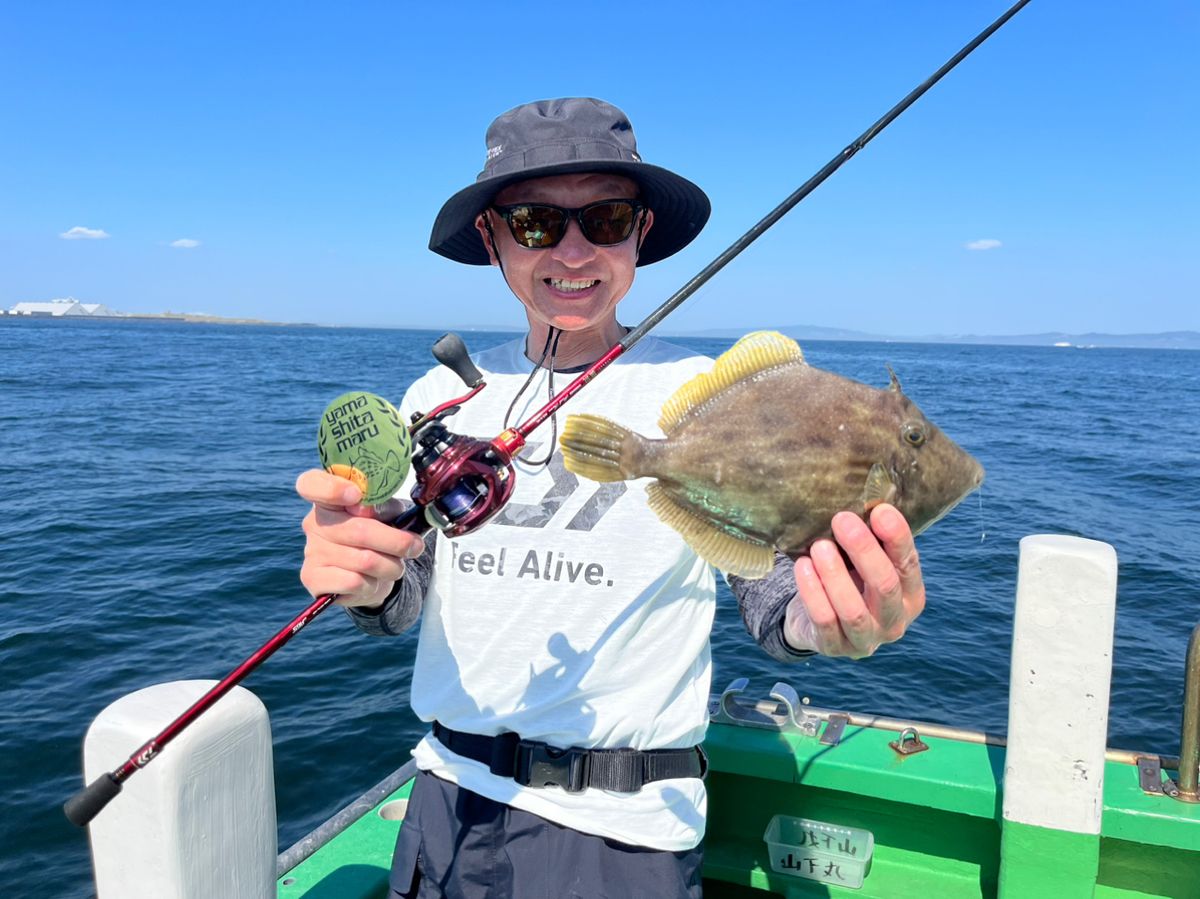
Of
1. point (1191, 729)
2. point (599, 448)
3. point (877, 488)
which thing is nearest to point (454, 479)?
point (599, 448)

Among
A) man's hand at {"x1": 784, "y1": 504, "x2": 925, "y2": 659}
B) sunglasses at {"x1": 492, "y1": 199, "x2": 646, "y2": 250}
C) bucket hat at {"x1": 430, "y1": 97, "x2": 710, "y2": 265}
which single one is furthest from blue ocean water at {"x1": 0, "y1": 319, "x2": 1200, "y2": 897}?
man's hand at {"x1": 784, "y1": 504, "x2": 925, "y2": 659}

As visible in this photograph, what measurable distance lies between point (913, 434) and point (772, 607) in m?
0.75

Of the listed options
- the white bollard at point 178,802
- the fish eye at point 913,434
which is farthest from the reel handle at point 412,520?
the fish eye at point 913,434

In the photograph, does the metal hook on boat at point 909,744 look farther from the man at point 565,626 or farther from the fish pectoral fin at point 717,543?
the fish pectoral fin at point 717,543

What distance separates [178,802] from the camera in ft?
6.91

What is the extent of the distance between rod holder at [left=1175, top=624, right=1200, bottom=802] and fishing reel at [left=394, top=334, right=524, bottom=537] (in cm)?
333

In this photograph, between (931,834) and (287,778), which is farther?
(287,778)

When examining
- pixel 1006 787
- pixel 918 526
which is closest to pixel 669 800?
pixel 918 526

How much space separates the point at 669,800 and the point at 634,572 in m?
0.74

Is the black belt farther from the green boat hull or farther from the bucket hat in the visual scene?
the bucket hat

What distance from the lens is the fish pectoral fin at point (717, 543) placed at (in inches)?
94.2

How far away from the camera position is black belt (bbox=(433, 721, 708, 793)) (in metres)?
2.62

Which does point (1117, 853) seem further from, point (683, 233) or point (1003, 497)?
point (1003, 497)

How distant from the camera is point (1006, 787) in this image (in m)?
3.70
